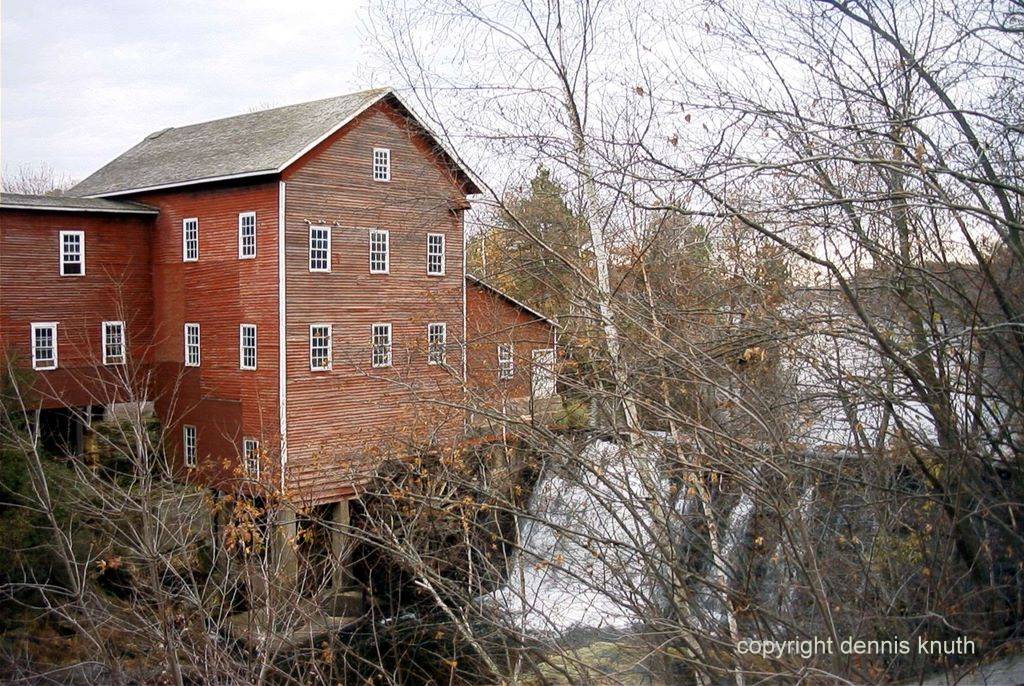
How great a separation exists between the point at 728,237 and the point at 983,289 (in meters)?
1.89

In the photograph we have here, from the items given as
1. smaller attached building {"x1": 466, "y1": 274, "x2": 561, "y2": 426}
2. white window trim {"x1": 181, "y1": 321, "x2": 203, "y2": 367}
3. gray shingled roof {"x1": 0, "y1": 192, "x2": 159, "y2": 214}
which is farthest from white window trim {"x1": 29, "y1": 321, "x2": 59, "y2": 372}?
smaller attached building {"x1": 466, "y1": 274, "x2": 561, "y2": 426}

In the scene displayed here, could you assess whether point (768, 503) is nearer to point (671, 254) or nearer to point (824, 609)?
point (824, 609)

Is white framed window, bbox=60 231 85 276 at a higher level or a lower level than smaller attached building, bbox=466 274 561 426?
higher

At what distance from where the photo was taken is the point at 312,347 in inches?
870

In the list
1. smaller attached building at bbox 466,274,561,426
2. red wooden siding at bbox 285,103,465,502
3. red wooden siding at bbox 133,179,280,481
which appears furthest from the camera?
red wooden siding at bbox 133,179,280,481

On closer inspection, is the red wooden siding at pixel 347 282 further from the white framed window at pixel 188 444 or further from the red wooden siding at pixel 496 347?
the white framed window at pixel 188 444

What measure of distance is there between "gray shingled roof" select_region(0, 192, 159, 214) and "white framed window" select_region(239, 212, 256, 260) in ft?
12.7

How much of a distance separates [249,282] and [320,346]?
7.53ft

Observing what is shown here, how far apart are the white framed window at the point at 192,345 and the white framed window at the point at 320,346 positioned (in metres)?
3.71

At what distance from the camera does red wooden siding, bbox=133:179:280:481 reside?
21.7 m

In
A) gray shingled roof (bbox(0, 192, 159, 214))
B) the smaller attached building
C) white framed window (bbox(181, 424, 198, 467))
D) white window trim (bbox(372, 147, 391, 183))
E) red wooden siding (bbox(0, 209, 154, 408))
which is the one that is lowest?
white framed window (bbox(181, 424, 198, 467))

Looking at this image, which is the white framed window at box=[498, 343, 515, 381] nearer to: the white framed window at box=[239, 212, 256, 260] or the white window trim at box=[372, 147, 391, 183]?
the white framed window at box=[239, 212, 256, 260]

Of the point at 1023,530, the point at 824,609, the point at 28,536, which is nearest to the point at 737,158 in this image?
the point at 824,609

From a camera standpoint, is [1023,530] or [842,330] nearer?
[842,330]
